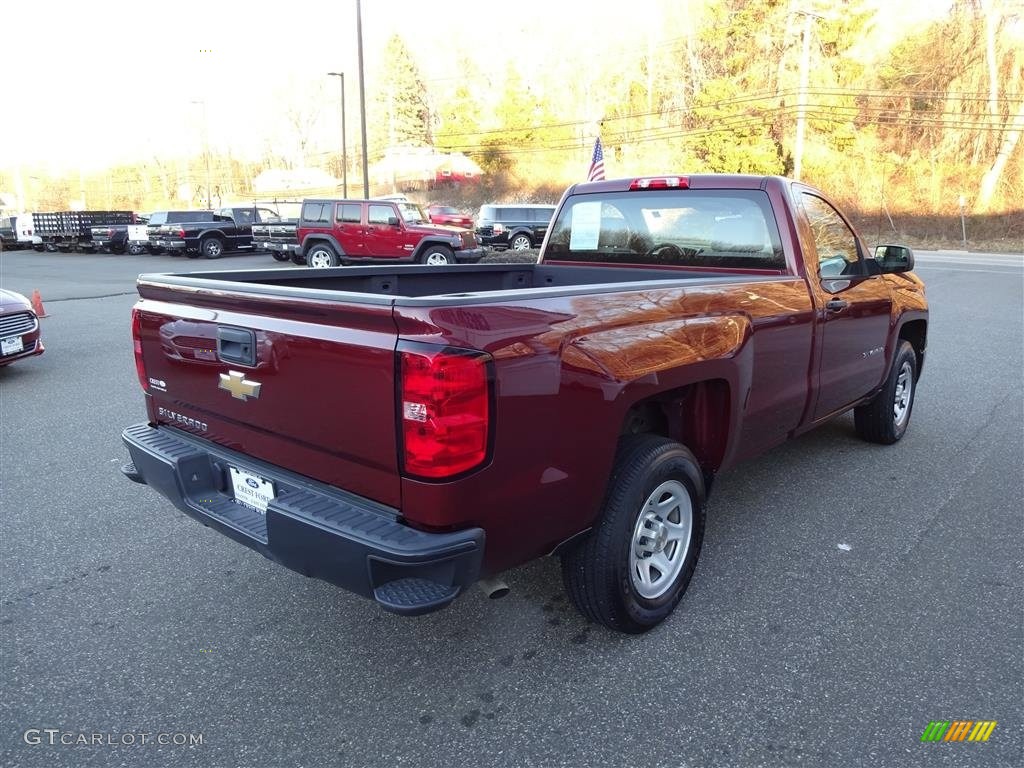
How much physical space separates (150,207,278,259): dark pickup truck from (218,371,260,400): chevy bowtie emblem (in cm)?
2527

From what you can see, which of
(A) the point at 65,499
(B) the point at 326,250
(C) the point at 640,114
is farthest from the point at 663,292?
(C) the point at 640,114

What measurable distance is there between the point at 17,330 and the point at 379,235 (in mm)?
12599

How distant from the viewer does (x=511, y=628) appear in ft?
10.1

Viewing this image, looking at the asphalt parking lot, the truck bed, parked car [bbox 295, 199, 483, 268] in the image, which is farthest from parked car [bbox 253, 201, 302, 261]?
the asphalt parking lot

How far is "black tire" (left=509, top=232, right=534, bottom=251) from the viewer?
25297 mm

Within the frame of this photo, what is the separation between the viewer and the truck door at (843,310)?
13.4 feet

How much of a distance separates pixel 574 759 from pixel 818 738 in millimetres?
812

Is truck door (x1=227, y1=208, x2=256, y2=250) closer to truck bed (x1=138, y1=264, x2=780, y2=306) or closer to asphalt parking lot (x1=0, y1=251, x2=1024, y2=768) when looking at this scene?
asphalt parking lot (x1=0, y1=251, x2=1024, y2=768)

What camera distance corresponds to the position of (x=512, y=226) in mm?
25203

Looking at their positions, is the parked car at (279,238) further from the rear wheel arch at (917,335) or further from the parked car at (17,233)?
the rear wheel arch at (917,335)

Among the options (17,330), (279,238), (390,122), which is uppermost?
(390,122)

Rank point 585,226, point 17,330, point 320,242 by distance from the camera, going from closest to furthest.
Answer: point 585,226
point 17,330
point 320,242

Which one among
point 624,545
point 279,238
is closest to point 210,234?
point 279,238
